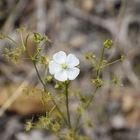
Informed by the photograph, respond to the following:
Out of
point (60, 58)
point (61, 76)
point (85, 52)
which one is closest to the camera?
point (61, 76)

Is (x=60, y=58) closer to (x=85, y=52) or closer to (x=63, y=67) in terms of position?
(x=63, y=67)

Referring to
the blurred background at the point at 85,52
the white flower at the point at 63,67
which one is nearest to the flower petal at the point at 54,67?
the white flower at the point at 63,67

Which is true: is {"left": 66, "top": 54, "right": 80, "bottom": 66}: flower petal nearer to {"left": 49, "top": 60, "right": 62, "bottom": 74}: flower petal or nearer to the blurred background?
{"left": 49, "top": 60, "right": 62, "bottom": 74}: flower petal

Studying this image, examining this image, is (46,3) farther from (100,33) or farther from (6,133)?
(6,133)

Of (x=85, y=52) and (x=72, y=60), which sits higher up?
(x=85, y=52)

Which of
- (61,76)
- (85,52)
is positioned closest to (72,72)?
(61,76)

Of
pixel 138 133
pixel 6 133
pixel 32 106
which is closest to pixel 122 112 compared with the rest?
pixel 138 133

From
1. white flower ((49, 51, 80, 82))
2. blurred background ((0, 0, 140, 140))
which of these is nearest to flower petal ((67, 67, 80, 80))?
white flower ((49, 51, 80, 82))
